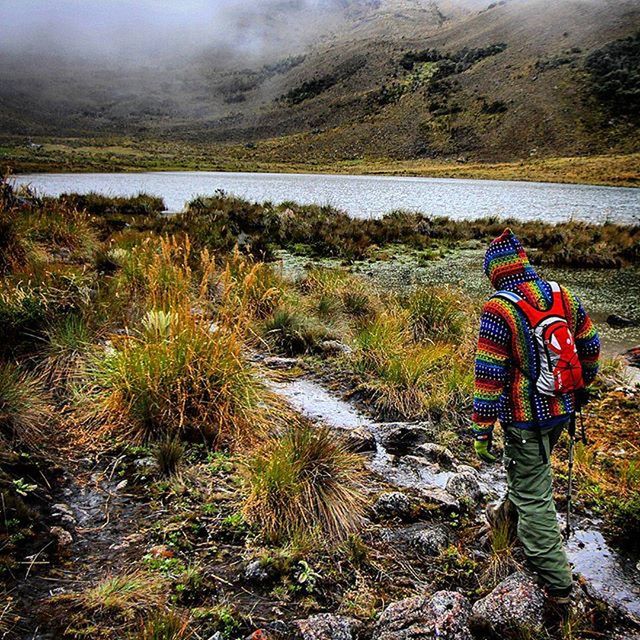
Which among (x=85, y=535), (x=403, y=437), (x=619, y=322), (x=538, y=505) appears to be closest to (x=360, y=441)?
(x=403, y=437)

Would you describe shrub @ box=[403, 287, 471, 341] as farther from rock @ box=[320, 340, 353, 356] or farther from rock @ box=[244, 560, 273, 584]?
rock @ box=[244, 560, 273, 584]

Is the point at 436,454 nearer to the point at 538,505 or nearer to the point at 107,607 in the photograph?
the point at 538,505

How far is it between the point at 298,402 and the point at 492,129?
92.9m

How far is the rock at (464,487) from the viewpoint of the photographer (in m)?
4.34

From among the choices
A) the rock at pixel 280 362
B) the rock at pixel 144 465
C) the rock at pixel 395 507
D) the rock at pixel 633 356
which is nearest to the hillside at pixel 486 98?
the rock at pixel 633 356

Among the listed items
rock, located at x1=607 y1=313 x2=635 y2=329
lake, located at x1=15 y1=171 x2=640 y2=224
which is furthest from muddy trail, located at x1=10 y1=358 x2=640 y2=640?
lake, located at x1=15 y1=171 x2=640 y2=224

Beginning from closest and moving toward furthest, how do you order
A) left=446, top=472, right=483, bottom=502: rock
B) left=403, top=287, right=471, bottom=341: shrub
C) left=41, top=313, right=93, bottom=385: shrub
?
left=446, top=472, right=483, bottom=502: rock → left=41, top=313, right=93, bottom=385: shrub → left=403, top=287, right=471, bottom=341: shrub

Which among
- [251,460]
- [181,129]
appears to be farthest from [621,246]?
[181,129]

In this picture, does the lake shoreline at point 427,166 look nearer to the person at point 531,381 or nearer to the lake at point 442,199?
the lake at point 442,199

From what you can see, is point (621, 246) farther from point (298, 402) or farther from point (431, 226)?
point (298, 402)

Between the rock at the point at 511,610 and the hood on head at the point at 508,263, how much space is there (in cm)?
182

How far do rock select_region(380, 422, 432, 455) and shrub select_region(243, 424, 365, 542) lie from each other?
1146mm

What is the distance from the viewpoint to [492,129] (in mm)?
88000

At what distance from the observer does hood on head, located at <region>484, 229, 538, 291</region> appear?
128 inches
